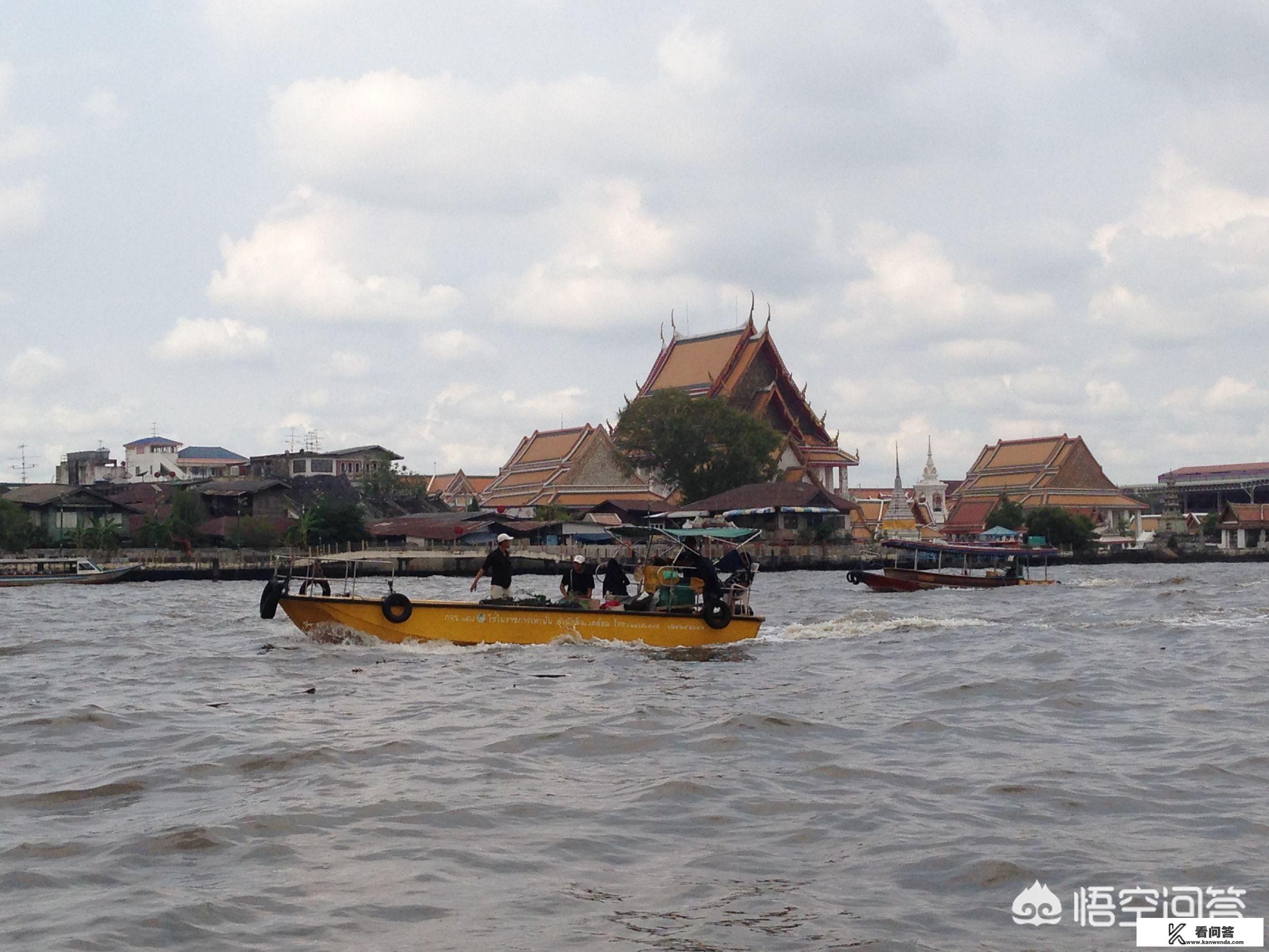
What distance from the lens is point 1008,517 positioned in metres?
84.1

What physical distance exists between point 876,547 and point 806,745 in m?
57.8

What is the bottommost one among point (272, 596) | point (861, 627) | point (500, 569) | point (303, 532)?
point (861, 627)

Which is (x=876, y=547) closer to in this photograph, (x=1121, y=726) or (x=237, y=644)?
(x=237, y=644)

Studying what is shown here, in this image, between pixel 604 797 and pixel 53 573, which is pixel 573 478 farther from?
pixel 604 797

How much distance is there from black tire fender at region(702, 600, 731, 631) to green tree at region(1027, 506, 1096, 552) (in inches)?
2537

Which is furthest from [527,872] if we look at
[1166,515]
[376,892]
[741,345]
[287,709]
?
[1166,515]

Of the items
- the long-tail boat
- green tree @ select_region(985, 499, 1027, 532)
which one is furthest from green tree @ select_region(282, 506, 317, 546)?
green tree @ select_region(985, 499, 1027, 532)

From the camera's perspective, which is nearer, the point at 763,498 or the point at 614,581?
the point at 614,581

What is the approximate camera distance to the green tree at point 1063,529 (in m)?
79.3

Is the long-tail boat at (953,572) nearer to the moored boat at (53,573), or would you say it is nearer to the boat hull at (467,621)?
the boat hull at (467,621)

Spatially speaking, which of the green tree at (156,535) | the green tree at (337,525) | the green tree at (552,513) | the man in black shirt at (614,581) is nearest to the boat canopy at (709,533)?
the man in black shirt at (614,581)

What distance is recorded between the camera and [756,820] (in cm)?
798

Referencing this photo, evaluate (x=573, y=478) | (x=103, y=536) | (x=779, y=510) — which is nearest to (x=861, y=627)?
(x=779, y=510)

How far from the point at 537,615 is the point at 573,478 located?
65190 mm
